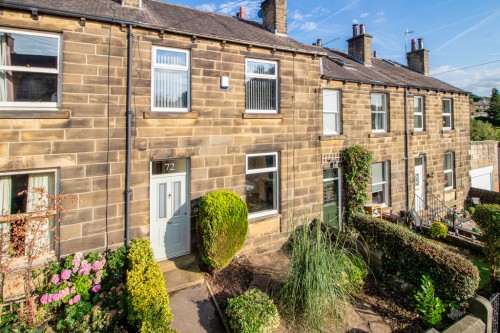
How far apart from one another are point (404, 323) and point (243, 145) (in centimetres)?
586

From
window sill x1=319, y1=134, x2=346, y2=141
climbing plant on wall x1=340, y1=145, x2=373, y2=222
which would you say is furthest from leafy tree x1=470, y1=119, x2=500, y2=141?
window sill x1=319, y1=134, x2=346, y2=141

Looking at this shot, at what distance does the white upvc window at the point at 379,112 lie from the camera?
12922 millimetres

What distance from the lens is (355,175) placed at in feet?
37.1

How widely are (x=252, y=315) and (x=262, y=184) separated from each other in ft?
15.1

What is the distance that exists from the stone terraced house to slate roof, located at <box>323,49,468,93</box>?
254 mm

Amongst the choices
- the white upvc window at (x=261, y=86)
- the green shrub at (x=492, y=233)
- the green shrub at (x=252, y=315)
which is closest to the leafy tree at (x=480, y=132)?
the green shrub at (x=492, y=233)

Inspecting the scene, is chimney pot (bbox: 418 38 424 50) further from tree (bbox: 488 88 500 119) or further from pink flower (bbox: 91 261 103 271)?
tree (bbox: 488 88 500 119)

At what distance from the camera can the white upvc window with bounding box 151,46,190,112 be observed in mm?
7547

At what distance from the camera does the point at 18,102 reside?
6.18 m

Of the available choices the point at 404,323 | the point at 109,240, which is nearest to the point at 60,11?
the point at 109,240

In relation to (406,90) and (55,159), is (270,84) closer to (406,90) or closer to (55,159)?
(55,159)

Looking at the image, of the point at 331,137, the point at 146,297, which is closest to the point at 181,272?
the point at 146,297

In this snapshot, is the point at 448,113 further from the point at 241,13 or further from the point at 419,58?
the point at 241,13

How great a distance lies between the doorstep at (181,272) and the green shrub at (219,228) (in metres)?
0.49
